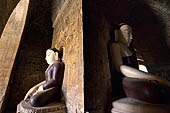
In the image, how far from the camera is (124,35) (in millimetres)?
1753

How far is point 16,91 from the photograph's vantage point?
273 centimetres

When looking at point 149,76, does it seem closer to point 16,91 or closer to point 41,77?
point 41,77

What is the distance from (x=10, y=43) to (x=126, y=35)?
301cm

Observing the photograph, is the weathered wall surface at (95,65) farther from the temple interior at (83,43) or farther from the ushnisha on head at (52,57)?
the ushnisha on head at (52,57)

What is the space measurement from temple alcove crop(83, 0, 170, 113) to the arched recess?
234 cm

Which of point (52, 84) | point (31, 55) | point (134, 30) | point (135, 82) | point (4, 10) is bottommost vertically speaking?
point (52, 84)

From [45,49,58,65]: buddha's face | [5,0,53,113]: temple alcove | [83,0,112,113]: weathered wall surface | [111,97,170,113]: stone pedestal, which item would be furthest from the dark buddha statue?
[5,0,53,113]: temple alcove

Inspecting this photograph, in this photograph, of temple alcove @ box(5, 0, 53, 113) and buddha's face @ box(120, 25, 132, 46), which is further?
temple alcove @ box(5, 0, 53, 113)

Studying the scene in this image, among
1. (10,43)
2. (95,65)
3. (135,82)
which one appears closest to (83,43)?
(95,65)

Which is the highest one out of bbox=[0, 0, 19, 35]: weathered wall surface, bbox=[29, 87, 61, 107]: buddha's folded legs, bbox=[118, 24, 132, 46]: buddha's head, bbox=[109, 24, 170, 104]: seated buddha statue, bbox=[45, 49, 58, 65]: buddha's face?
bbox=[0, 0, 19, 35]: weathered wall surface

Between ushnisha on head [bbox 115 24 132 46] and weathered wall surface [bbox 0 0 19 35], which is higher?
weathered wall surface [bbox 0 0 19 35]

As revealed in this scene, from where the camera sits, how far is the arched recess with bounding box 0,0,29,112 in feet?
7.74

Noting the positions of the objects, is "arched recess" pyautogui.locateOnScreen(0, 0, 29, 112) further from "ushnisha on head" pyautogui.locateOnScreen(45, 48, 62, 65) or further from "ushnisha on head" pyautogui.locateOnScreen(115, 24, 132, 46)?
"ushnisha on head" pyautogui.locateOnScreen(115, 24, 132, 46)

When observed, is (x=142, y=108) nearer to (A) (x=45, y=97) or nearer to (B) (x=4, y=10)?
(A) (x=45, y=97)
